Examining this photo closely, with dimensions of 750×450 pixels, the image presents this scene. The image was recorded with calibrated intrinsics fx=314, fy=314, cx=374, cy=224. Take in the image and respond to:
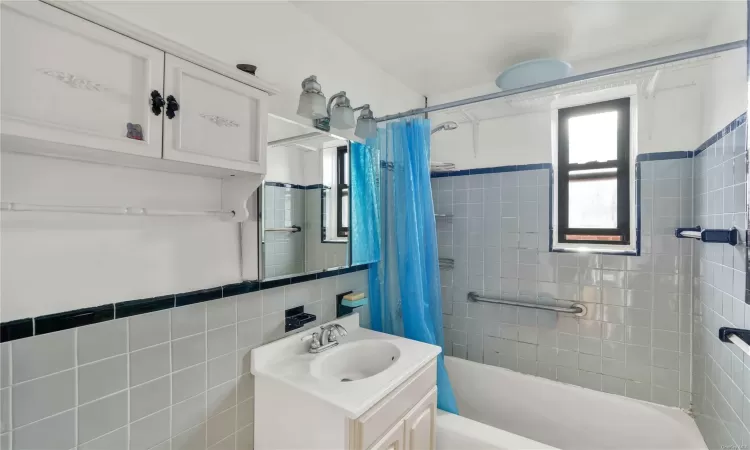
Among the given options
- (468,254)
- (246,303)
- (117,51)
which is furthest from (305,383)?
(468,254)

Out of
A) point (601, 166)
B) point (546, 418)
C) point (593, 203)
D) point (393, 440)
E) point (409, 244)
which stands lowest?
point (546, 418)

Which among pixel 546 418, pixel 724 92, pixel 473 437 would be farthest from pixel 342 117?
pixel 546 418

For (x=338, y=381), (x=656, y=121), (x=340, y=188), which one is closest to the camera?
(x=338, y=381)

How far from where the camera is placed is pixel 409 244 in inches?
67.2

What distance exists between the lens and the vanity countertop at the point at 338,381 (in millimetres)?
1052

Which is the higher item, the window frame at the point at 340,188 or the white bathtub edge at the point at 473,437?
the window frame at the point at 340,188

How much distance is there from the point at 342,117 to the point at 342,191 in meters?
0.39

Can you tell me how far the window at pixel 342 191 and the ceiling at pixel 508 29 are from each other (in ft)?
2.12

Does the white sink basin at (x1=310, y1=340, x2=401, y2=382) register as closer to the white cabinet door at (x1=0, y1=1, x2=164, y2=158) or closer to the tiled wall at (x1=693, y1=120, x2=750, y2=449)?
the white cabinet door at (x1=0, y1=1, x2=164, y2=158)

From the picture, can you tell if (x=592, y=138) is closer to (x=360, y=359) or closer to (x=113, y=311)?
(x=360, y=359)

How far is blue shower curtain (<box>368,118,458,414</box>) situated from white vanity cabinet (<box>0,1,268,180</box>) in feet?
2.98

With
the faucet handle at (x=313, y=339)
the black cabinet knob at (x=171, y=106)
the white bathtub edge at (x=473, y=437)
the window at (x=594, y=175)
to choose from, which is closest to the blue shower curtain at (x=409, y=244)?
the white bathtub edge at (x=473, y=437)

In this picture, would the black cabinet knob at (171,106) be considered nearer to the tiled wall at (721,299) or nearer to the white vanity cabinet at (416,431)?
the white vanity cabinet at (416,431)

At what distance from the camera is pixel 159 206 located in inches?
40.1
